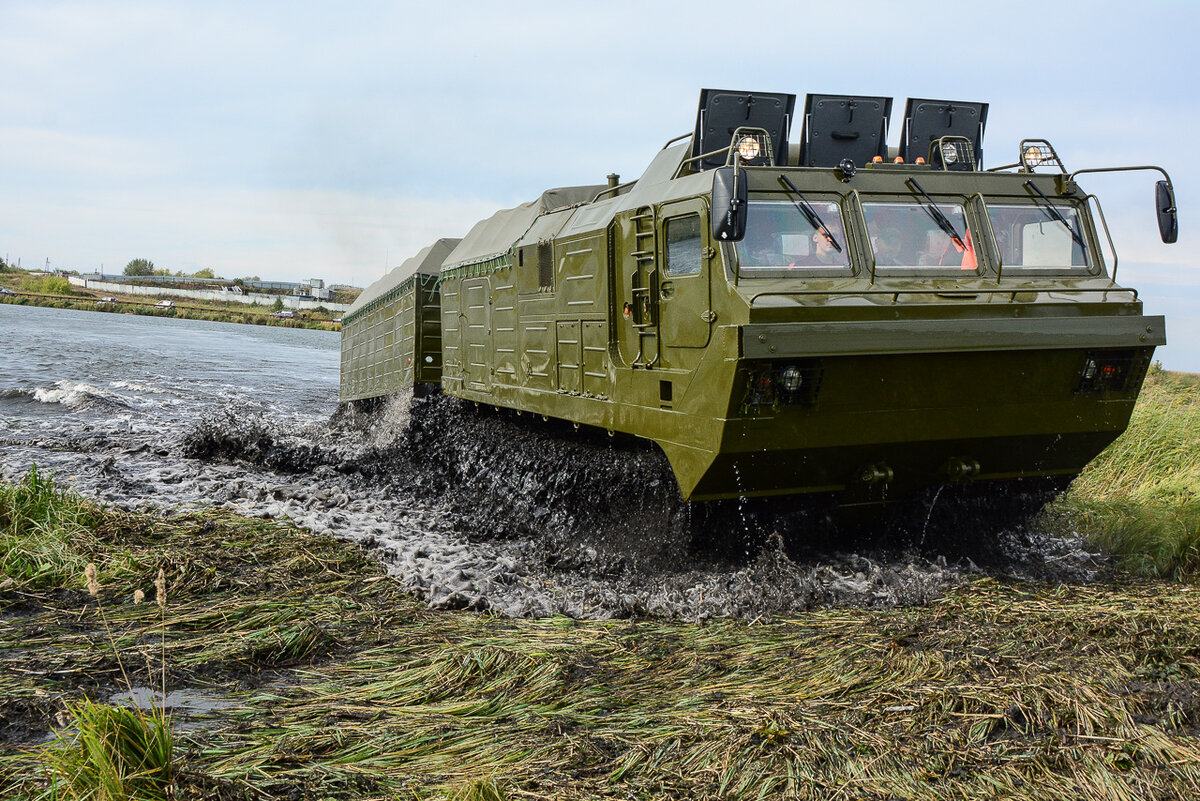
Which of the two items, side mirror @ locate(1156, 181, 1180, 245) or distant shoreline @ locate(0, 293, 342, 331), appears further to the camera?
distant shoreline @ locate(0, 293, 342, 331)

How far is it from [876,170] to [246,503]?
6.47m

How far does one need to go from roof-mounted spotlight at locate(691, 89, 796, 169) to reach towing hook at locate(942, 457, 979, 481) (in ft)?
7.86

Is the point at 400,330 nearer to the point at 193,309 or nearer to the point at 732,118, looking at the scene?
the point at 732,118

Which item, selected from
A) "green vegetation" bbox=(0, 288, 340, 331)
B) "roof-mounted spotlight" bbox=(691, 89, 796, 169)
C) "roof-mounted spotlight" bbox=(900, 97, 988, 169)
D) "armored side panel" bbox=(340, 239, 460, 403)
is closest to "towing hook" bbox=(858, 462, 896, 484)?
"roof-mounted spotlight" bbox=(691, 89, 796, 169)

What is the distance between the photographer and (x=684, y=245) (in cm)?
629

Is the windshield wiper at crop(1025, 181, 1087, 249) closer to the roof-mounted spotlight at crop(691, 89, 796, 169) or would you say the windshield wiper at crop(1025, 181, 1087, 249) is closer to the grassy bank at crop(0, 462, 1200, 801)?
the roof-mounted spotlight at crop(691, 89, 796, 169)

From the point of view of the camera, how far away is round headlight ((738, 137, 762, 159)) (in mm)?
6305

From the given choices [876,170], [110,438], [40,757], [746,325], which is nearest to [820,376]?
[746,325]

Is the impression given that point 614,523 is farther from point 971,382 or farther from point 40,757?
point 40,757

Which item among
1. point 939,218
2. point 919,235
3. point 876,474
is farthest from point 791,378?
point 939,218

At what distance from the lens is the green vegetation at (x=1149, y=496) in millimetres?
6988

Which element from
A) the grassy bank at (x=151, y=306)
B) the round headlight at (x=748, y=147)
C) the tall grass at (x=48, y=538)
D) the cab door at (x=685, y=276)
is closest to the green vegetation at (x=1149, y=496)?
the cab door at (x=685, y=276)

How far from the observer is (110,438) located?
14422 millimetres

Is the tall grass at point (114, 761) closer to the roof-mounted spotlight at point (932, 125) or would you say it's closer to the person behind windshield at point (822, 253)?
the person behind windshield at point (822, 253)
